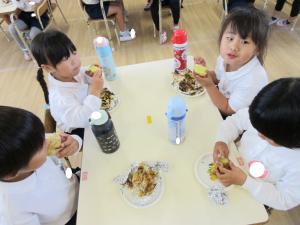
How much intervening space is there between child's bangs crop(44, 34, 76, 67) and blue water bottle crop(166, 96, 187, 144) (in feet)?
1.77

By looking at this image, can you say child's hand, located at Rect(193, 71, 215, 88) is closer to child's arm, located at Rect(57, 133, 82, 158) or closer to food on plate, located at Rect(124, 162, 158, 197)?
food on plate, located at Rect(124, 162, 158, 197)

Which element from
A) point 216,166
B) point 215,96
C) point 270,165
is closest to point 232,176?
point 216,166

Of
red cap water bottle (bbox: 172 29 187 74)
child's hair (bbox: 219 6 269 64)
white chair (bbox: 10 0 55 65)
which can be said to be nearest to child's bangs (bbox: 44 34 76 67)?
red cap water bottle (bbox: 172 29 187 74)

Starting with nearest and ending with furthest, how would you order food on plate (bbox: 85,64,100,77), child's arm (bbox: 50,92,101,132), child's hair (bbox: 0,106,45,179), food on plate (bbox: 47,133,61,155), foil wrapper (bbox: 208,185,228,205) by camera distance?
child's hair (bbox: 0,106,45,179) → foil wrapper (bbox: 208,185,228,205) → food on plate (bbox: 47,133,61,155) → child's arm (bbox: 50,92,101,132) → food on plate (bbox: 85,64,100,77)

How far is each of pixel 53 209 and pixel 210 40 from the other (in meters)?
2.32

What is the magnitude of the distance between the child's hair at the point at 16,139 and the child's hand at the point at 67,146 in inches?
8.2

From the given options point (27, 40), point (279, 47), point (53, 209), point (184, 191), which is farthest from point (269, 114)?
point (27, 40)

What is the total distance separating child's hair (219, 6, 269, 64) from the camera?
3.09ft

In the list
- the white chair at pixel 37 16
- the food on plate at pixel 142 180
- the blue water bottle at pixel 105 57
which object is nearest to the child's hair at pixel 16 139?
the food on plate at pixel 142 180

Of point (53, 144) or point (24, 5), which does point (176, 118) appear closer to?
point (53, 144)

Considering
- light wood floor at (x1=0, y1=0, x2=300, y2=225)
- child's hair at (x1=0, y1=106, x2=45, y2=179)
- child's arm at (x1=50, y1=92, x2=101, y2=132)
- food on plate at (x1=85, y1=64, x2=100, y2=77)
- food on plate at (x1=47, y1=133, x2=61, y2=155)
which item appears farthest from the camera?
light wood floor at (x1=0, y1=0, x2=300, y2=225)

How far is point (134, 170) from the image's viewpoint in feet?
2.44

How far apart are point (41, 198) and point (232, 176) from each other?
22.7 inches

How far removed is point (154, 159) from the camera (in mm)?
793
